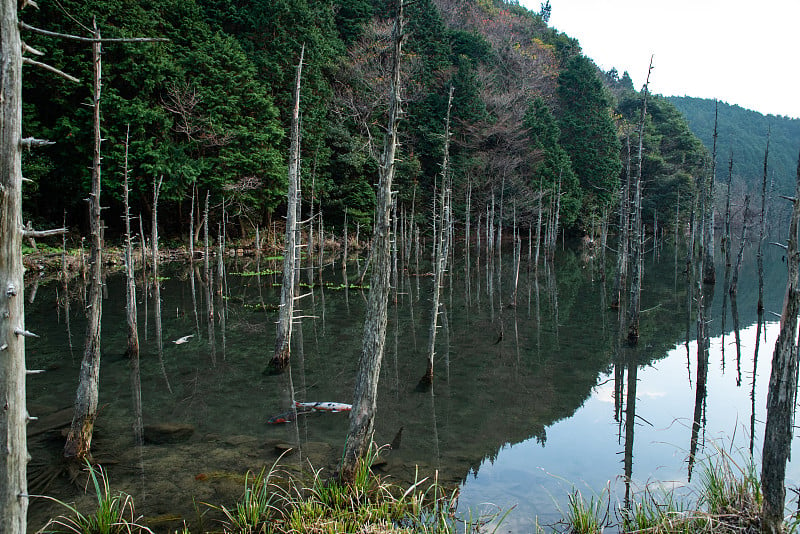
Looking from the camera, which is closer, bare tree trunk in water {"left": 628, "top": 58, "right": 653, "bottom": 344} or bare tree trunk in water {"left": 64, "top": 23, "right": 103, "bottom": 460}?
bare tree trunk in water {"left": 64, "top": 23, "right": 103, "bottom": 460}

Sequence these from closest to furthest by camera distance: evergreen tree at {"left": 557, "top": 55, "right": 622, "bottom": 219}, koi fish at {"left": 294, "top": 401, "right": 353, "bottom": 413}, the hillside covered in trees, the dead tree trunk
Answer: koi fish at {"left": 294, "top": 401, "right": 353, "bottom": 413}
the dead tree trunk
the hillside covered in trees
evergreen tree at {"left": 557, "top": 55, "right": 622, "bottom": 219}

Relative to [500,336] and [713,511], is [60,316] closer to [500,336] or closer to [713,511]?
[500,336]

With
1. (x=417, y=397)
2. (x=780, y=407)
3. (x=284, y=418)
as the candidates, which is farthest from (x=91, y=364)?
(x=780, y=407)

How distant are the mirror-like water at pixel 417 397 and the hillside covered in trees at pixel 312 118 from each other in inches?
293

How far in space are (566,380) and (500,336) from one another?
3.64 m

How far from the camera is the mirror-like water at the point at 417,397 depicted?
26.2ft

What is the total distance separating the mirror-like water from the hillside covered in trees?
745cm

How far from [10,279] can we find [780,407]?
696 centimetres

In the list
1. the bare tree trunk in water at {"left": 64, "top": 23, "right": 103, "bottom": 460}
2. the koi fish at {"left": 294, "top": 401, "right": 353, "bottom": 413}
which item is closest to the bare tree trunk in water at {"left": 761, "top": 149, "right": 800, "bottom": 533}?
the koi fish at {"left": 294, "top": 401, "right": 353, "bottom": 413}

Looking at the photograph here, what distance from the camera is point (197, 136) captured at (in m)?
31.7

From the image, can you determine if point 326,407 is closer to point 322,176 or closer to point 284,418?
point 284,418

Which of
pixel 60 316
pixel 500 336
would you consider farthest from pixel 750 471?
pixel 60 316

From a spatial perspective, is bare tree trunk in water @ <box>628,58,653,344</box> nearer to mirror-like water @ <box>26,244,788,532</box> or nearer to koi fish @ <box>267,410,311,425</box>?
mirror-like water @ <box>26,244,788,532</box>

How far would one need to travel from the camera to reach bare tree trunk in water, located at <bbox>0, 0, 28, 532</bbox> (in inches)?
142
